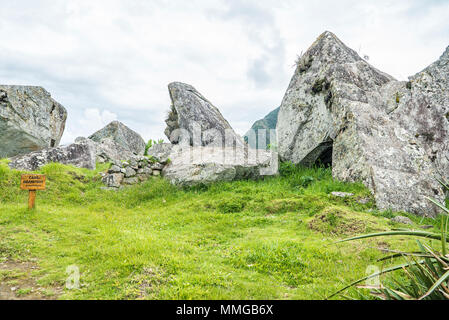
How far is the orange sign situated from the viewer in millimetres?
9086

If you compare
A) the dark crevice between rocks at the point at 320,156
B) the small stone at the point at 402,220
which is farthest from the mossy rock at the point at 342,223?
the dark crevice between rocks at the point at 320,156

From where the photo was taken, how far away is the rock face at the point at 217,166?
477 inches

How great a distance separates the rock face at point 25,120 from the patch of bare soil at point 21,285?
11283 millimetres

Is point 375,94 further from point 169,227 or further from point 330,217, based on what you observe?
point 169,227

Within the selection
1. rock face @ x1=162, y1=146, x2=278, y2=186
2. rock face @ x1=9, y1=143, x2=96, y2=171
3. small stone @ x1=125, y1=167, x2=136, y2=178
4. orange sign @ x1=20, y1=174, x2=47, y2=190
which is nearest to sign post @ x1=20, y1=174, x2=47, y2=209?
orange sign @ x1=20, y1=174, x2=47, y2=190

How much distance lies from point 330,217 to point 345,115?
5.10 meters

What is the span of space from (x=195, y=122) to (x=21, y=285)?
11844 mm

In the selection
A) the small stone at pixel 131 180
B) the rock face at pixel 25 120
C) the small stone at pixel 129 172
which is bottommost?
the small stone at pixel 131 180

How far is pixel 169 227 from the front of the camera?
8516 millimetres

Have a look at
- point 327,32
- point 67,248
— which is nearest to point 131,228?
point 67,248

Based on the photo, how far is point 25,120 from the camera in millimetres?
15086

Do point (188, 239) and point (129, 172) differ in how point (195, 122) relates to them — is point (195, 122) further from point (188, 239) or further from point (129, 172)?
point (188, 239)

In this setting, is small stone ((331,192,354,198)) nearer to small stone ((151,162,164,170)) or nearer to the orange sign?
small stone ((151,162,164,170))

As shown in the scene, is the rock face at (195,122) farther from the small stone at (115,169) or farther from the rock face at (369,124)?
the small stone at (115,169)
